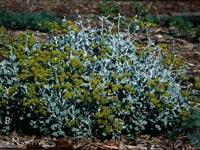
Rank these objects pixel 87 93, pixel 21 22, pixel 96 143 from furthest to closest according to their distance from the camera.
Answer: pixel 21 22 → pixel 96 143 → pixel 87 93

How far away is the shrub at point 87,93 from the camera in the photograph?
4.14 metres

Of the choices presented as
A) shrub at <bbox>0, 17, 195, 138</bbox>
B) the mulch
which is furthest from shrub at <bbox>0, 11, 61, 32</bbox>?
the mulch

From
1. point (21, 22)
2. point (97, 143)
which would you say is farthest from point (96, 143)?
point (21, 22)

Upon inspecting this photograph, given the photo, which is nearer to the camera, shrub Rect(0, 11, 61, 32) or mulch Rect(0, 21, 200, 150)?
mulch Rect(0, 21, 200, 150)

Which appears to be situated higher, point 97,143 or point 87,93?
point 87,93

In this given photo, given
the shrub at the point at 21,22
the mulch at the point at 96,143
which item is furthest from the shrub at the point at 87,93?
the shrub at the point at 21,22

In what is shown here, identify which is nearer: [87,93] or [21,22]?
[87,93]

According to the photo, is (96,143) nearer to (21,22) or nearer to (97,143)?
(97,143)

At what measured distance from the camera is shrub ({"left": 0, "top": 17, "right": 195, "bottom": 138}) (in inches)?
163

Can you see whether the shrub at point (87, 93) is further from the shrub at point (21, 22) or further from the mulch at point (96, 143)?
the shrub at point (21, 22)

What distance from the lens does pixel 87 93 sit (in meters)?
4.12

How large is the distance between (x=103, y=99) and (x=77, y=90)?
0.66 feet

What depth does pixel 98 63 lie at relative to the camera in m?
4.44

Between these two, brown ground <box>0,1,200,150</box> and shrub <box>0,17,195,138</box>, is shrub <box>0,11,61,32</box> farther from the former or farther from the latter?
brown ground <box>0,1,200,150</box>
